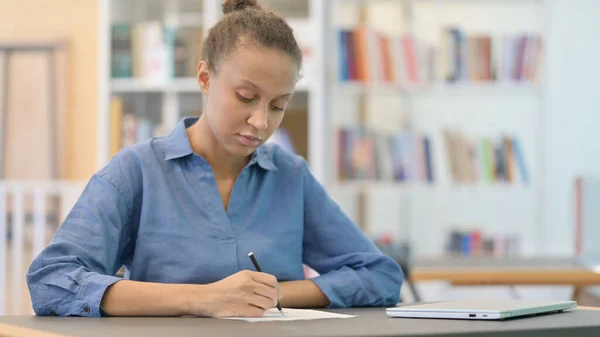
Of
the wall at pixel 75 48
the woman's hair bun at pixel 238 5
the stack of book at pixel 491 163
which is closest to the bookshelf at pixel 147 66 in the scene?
the stack of book at pixel 491 163

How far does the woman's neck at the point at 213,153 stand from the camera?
65.1 inches

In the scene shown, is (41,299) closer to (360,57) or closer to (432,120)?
(360,57)

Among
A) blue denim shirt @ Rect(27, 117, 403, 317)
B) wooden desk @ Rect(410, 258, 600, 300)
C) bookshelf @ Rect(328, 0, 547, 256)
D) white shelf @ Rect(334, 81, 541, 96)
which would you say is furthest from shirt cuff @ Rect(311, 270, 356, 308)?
bookshelf @ Rect(328, 0, 547, 256)

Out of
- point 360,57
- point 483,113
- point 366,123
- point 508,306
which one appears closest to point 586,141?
point 483,113

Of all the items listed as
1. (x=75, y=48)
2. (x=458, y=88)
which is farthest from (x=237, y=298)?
(x=75, y=48)

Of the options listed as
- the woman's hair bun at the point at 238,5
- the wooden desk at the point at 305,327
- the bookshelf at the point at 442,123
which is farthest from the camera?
the bookshelf at the point at 442,123

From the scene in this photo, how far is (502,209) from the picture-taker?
16.3ft

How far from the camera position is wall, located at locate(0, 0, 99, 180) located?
6.11 m

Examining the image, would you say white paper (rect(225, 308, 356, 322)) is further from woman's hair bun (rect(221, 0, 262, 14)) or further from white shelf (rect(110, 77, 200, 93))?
white shelf (rect(110, 77, 200, 93))

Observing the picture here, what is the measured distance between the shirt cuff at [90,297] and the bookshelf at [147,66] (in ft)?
9.18

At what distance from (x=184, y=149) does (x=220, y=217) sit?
0.14 metres

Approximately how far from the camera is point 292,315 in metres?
1.36

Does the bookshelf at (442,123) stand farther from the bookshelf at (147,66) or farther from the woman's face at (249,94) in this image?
the woman's face at (249,94)

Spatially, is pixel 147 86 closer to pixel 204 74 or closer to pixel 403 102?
pixel 403 102
